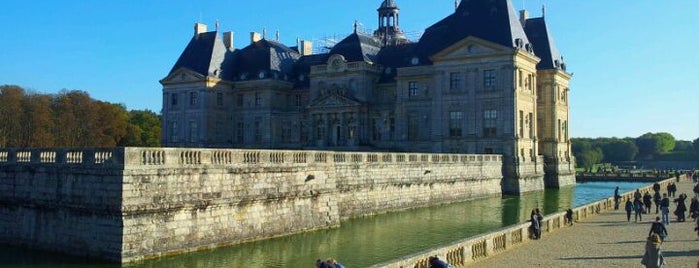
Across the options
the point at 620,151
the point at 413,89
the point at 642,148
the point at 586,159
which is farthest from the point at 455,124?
the point at 642,148

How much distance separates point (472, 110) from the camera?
5212 centimetres

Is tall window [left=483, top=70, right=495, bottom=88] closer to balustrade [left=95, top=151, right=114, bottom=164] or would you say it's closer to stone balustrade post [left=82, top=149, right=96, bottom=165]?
stone balustrade post [left=82, top=149, right=96, bottom=165]

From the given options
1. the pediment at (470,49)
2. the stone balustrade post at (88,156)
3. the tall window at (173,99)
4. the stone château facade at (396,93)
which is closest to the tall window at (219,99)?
the stone château facade at (396,93)

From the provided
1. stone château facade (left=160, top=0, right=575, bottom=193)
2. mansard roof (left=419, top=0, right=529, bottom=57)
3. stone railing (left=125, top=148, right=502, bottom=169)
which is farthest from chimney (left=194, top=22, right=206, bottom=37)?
stone railing (left=125, top=148, right=502, bottom=169)

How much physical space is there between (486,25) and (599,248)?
3682cm

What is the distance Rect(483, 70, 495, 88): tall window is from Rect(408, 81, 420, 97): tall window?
7268 mm

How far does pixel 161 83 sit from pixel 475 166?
38.1m

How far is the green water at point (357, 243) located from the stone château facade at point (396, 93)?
588 inches

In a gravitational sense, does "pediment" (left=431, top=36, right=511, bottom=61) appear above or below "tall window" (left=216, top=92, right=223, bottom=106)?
above

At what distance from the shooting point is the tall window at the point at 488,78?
51.3m

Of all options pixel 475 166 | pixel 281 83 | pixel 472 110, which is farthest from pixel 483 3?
pixel 281 83

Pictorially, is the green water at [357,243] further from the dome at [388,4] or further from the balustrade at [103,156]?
the dome at [388,4]

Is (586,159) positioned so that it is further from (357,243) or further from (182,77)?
(357,243)

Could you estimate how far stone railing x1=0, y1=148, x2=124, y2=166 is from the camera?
2003 cm
